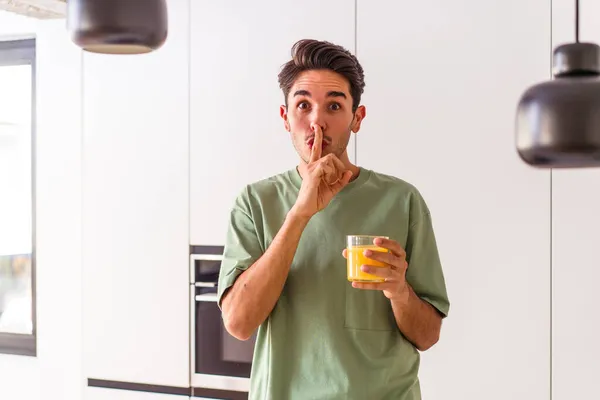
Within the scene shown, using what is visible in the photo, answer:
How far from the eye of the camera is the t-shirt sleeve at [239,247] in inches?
66.8

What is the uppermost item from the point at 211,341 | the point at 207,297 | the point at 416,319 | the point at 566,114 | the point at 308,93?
the point at 308,93

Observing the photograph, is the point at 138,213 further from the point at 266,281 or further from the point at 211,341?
the point at 266,281

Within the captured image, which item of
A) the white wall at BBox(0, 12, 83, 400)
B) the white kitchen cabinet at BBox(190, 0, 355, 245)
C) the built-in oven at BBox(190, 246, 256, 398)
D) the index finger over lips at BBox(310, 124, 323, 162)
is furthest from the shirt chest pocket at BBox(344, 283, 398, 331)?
the white wall at BBox(0, 12, 83, 400)

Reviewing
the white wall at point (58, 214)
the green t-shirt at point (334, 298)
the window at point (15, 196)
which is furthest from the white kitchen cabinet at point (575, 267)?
the window at point (15, 196)

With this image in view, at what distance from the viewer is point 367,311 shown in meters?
1.66

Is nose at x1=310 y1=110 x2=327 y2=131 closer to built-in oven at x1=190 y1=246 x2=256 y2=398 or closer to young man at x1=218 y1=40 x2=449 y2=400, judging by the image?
young man at x1=218 y1=40 x2=449 y2=400

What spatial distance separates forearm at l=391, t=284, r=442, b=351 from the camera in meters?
1.62

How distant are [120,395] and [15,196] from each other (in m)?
1.14

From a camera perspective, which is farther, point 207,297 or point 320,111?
point 207,297

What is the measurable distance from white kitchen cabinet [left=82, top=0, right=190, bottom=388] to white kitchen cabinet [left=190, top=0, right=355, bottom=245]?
0.20 feet

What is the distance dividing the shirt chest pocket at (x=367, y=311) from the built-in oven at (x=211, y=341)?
141 cm

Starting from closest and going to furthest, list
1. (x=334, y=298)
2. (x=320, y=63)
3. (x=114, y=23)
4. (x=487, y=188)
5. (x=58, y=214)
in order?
(x=114, y=23) < (x=334, y=298) < (x=320, y=63) < (x=487, y=188) < (x=58, y=214)

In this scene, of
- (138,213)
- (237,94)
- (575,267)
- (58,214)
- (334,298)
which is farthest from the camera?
(58,214)

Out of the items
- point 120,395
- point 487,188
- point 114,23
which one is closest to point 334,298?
point 114,23
